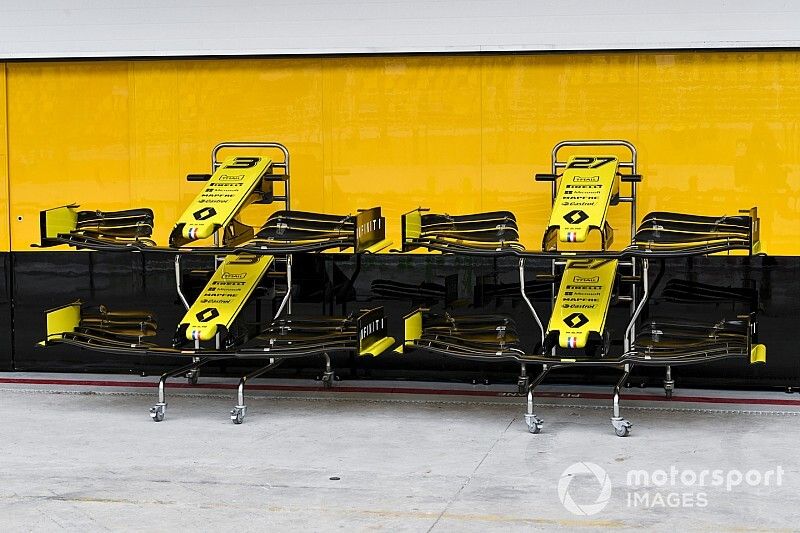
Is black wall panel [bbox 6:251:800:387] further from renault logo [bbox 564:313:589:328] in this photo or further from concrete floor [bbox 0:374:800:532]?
renault logo [bbox 564:313:589:328]

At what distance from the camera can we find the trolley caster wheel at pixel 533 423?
8219 millimetres

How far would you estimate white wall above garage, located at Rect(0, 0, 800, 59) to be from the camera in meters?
9.62

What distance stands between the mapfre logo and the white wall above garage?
3994mm

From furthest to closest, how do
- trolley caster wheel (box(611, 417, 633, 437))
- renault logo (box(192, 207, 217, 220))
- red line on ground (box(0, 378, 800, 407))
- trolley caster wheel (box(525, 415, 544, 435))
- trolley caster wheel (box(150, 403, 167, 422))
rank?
red line on ground (box(0, 378, 800, 407)) → renault logo (box(192, 207, 217, 220)) → trolley caster wheel (box(150, 403, 167, 422)) → trolley caster wheel (box(525, 415, 544, 435)) → trolley caster wheel (box(611, 417, 633, 437))

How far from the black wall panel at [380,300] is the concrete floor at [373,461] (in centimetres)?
40

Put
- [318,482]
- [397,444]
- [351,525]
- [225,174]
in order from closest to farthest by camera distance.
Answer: [351,525], [318,482], [397,444], [225,174]

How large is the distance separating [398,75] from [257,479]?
4.39m

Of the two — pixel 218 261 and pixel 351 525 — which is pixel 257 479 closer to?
pixel 351 525

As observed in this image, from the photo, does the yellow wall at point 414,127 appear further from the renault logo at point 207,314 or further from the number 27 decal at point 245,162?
the renault logo at point 207,314

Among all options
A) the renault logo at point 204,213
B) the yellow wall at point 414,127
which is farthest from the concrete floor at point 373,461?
the yellow wall at point 414,127

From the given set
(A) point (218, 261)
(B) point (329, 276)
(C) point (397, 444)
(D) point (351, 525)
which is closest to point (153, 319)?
(A) point (218, 261)

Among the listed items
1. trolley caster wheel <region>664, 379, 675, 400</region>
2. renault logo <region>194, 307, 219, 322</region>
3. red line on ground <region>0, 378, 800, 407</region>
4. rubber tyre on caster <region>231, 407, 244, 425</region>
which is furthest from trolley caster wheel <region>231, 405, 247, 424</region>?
trolley caster wheel <region>664, 379, 675, 400</region>

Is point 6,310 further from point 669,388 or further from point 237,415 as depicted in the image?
point 669,388

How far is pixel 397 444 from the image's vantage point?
7.95m
